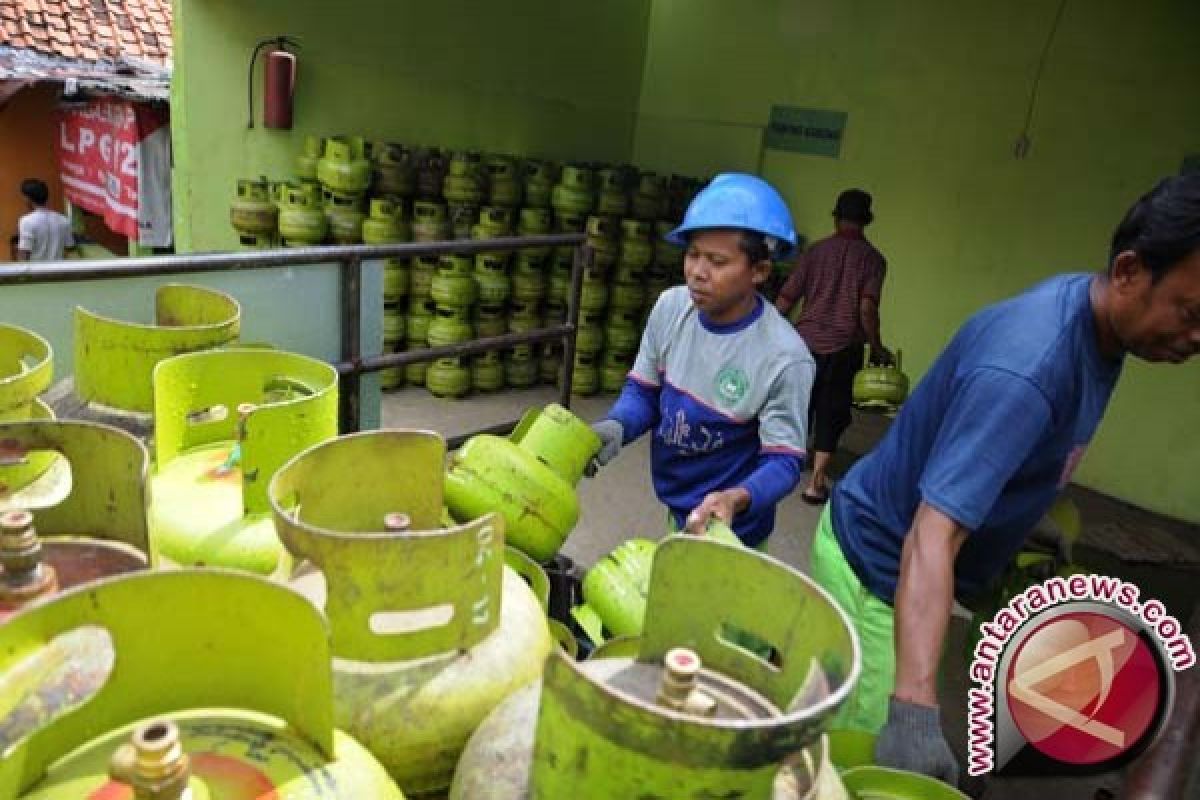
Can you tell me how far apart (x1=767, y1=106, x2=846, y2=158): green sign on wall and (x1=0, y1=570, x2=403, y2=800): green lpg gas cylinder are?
19.4 feet

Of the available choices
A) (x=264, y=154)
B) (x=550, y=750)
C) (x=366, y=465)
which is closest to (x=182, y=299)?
(x=366, y=465)

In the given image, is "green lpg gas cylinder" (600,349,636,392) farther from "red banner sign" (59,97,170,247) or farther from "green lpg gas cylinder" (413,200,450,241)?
"red banner sign" (59,97,170,247)

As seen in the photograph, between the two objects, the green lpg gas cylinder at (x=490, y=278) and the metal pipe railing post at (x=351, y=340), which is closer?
the metal pipe railing post at (x=351, y=340)

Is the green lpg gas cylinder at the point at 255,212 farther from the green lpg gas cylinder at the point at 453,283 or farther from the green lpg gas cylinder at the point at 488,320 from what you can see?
the green lpg gas cylinder at the point at 488,320

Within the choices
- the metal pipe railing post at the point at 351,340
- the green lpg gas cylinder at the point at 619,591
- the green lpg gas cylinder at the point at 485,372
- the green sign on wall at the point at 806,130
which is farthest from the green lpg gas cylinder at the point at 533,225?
the green lpg gas cylinder at the point at 619,591

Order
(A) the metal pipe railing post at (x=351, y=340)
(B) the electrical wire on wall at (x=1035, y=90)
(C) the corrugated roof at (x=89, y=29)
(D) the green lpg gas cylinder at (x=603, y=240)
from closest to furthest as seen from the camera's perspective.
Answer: (A) the metal pipe railing post at (x=351, y=340) < (B) the electrical wire on wall at (x=1035, y=90) < (D) the green lpg gas cylinder at (x=603, y=240) < (C) the corrugated roof at (x=89, y=29)

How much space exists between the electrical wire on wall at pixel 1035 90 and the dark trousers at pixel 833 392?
173 centimetres

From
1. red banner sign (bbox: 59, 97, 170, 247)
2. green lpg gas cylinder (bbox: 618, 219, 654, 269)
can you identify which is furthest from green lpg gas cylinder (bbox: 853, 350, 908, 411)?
red banner sign (bbox: 59, 97, 170, 247)

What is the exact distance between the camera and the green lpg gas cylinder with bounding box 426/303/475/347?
5.62 metres

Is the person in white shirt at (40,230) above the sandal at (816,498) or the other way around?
above

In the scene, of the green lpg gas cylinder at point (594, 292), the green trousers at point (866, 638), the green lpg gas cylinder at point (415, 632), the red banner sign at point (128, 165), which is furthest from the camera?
the red banner sign at point (128, 165)

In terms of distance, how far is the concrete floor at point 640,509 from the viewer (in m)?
2.69

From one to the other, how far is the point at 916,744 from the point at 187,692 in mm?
946

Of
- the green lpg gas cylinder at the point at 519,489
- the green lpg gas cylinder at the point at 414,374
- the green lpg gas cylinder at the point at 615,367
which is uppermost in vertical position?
the green lpg gas cylinder at the point at 519,489
